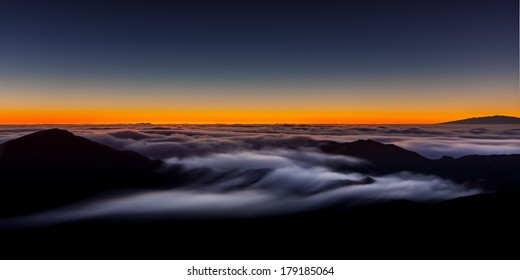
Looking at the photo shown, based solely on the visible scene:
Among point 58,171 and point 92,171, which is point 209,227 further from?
point 92,171

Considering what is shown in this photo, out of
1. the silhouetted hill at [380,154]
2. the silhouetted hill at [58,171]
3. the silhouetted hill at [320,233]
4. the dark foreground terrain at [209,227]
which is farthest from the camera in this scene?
the silhouetted hill at [380,154]

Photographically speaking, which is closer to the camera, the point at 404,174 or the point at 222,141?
the point at 222,141

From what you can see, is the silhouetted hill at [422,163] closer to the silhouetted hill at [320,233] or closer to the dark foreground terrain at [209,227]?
the dark foreground terrain at [209,227]

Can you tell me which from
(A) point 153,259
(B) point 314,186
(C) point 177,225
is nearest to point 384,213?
(B) point 314,186

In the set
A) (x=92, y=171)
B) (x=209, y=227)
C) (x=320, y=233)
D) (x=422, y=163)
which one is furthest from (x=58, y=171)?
(x=422, y=163)

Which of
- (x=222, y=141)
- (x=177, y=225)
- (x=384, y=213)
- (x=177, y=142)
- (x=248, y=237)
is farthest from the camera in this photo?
(x=222, y=141)

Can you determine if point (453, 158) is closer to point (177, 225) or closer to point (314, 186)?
point (314, 186)

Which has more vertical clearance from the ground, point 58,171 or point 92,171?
point 58,171

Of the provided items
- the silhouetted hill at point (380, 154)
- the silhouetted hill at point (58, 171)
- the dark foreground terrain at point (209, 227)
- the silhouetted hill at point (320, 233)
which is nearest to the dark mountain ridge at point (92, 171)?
the silhouetted hill at point (58, 171)
